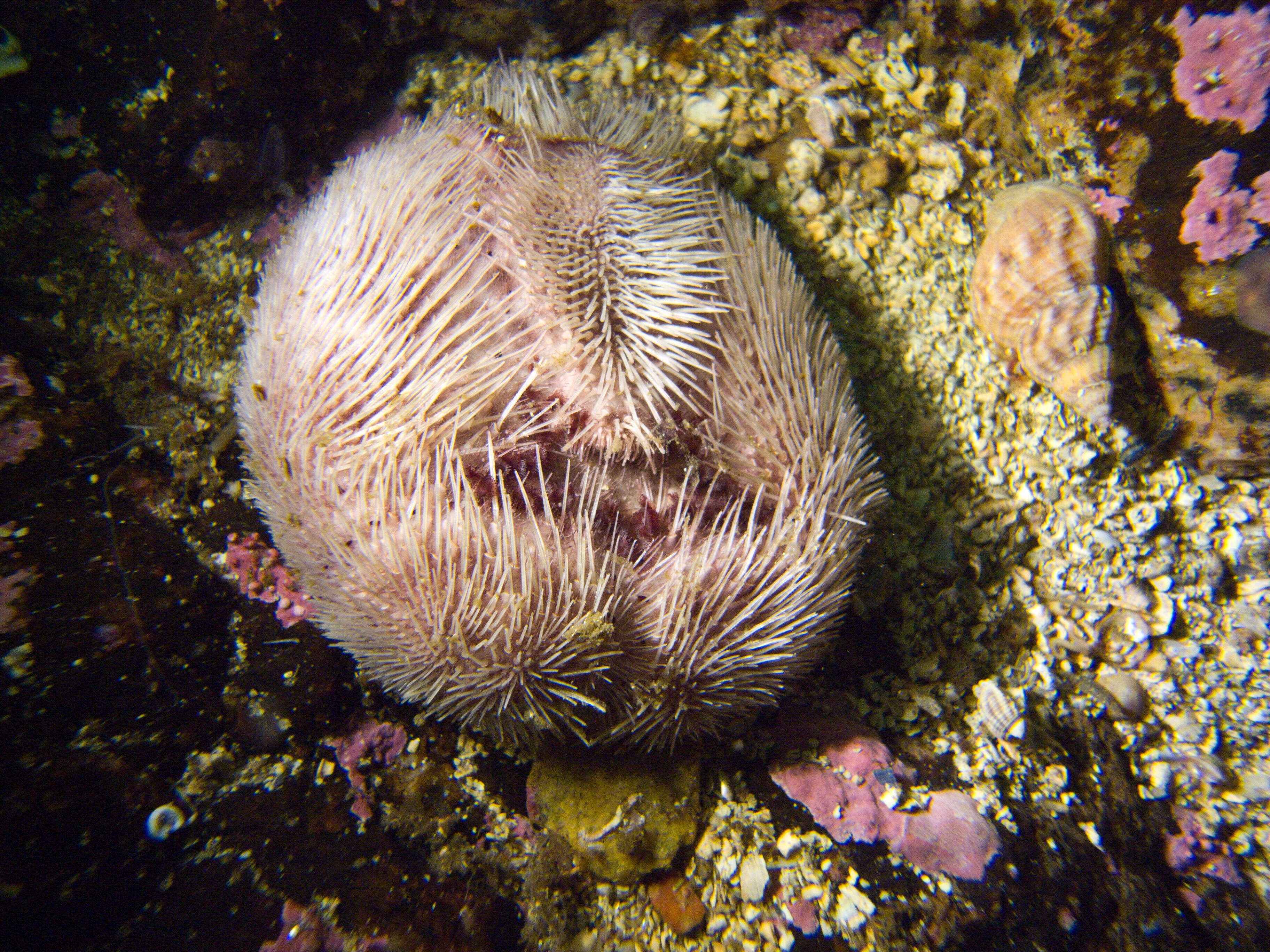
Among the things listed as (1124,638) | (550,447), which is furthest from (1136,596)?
(550,447)

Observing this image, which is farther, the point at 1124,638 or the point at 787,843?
the point at 1124,638

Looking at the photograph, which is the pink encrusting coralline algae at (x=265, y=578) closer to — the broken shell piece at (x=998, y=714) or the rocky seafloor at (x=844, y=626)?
the rocky seafloor at (x=844, y=626)

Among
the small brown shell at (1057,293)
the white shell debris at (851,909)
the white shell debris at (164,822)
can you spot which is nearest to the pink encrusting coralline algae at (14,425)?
the white shell debris at (164,822)

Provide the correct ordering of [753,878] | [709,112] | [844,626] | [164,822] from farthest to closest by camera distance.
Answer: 1. [709,112]
2. [844,626]
3. [753,878]
4. [164,822]

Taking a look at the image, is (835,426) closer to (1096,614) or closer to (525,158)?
(525,158)

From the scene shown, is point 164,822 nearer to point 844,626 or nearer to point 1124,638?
point 844,626

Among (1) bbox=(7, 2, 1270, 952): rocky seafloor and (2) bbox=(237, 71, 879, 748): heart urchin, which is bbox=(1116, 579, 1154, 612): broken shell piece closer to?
(1) bbox=(7, 2, 1270, 952): rocky seafloor

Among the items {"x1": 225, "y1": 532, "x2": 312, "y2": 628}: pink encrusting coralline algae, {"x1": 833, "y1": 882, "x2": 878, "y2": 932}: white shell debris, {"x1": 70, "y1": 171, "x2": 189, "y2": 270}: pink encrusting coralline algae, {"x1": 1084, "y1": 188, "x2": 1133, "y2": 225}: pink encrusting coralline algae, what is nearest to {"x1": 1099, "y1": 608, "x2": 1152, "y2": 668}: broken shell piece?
{"x1": 833, "y1": 882, "x2": 878, "y2": 932}: white shell debris
